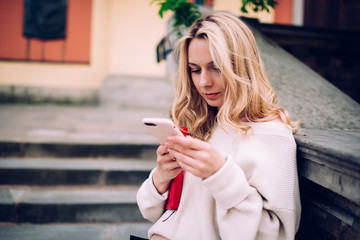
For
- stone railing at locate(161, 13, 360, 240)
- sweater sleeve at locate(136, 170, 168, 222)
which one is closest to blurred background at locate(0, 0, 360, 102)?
stone railing at locate(161, 13, 360, 240)

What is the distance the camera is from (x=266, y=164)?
1.19 meters

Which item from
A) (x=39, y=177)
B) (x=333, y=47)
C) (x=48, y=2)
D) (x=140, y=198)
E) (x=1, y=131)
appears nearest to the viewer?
(x=140, y=198)

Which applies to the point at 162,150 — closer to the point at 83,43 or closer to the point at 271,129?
the point at 271,129

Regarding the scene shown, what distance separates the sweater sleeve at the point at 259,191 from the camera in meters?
1.13

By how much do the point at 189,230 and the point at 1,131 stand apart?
3163 millimetres

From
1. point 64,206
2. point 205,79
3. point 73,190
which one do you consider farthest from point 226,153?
point 73,190

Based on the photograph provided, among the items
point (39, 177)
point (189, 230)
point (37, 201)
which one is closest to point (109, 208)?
point (37, 201)

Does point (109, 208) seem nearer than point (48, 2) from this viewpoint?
Yes

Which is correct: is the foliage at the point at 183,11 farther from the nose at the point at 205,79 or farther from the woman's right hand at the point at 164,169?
the woman's right hand at the point at 164,169

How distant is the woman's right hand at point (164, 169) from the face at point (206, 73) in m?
0.33

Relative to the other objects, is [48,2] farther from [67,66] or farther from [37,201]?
[37,201]

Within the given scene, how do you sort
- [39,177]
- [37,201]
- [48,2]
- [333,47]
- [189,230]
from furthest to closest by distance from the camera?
[48,2], [333,47], [39,177], [37,201], [189,230]

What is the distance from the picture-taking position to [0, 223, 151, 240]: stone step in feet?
8.01

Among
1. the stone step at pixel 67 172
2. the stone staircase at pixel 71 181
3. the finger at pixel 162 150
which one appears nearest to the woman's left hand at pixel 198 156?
the finger at pixel 162 150
